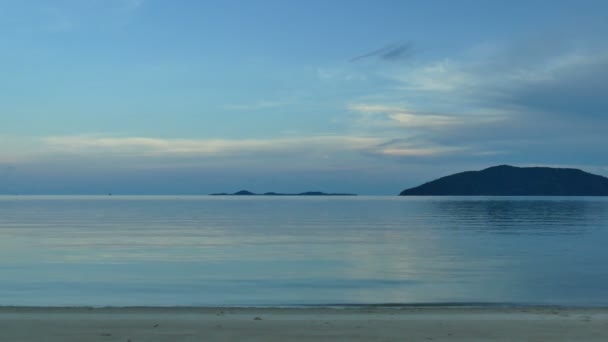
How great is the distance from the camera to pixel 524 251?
160 feet

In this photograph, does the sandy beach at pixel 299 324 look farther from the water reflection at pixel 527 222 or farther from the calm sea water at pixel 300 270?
the water reflection at pixel 527 222

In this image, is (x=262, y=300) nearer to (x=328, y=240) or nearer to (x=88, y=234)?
(x=328, y=240)

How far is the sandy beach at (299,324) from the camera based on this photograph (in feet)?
49.0

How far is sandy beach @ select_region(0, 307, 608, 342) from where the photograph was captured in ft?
49.0

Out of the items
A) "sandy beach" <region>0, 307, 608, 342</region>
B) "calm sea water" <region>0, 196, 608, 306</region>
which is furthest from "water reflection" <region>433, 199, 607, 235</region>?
"sandy beach" <region>0, 307, 608, 342</region>

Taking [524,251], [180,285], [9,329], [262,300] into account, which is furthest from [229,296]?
[524,251]

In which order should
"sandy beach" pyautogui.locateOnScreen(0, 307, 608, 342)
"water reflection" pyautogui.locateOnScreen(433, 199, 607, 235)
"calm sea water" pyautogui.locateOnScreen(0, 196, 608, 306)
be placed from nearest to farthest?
"sandy beach" pyautogui.locateOnScreen(0, 307, 608, 342), "calm sea water" pyautogui.locateOnScreen(0, 196, 608, 306), "water reflection" pyautogui.locateOnScreen(433, 199, 607, 235)

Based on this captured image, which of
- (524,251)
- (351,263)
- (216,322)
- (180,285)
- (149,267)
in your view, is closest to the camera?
(216,322)

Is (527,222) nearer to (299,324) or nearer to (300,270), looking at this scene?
(300,270)

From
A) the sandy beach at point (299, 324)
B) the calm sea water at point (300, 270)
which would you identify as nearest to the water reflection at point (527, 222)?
the calm sea water at point (300, 270)

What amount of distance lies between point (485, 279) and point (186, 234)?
40108 mm

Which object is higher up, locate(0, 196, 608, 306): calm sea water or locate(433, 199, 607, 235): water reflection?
locate(433, 199, 607, 235): water reflection

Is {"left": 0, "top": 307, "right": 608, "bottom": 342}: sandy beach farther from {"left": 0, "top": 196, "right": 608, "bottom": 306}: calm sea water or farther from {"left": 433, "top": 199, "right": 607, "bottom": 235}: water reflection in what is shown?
{"left": 433, "top": 199, "right": 607, "bottom": 235}: water reflection

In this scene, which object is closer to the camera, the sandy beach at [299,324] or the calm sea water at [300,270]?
the sandy beach at [299,324]
